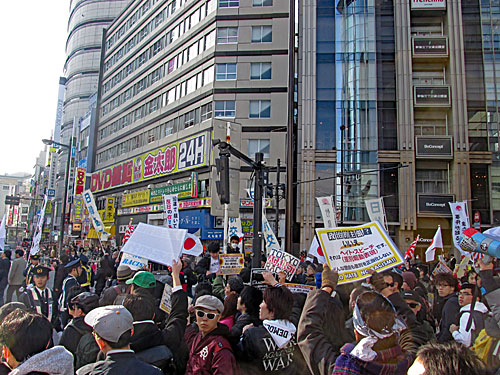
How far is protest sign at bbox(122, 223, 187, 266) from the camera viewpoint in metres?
5.53

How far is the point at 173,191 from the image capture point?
3269 centimetres

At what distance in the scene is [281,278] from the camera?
561 centimetres

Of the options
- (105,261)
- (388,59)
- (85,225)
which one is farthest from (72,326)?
(85,225)

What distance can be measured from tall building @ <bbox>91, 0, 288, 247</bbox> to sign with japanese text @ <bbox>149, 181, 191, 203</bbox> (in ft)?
0.29

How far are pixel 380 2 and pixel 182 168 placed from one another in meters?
19.7

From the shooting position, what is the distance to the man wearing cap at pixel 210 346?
3256 mm

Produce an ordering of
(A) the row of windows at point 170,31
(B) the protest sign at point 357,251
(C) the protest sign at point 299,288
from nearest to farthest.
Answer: (B) the protest sign at point 357,251, (C) the protest sign at point 299,288, (A) the row of windows at point 170,31

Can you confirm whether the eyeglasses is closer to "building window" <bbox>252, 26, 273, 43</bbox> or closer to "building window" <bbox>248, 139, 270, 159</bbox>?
"building window" <bbox>248, 139, 270, 159</bbox>

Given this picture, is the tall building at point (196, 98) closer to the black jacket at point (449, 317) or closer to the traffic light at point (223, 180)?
the traffic light at point (223, 180)

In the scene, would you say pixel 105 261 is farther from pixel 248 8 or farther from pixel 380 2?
pixel 380 2

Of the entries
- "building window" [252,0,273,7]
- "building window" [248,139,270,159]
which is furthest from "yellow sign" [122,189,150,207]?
"building window" [252,0,273,7]

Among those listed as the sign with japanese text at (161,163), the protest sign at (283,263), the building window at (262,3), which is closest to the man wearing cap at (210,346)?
the protest sign at (283,263)

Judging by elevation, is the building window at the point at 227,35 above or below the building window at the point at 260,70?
above

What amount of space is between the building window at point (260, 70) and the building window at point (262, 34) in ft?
6.59
